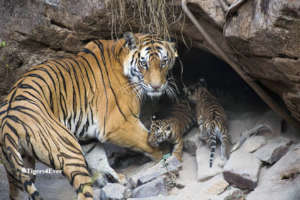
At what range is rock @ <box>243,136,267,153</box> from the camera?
4.64 metres

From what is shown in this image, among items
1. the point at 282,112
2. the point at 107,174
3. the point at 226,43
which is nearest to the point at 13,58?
the point at 107,174

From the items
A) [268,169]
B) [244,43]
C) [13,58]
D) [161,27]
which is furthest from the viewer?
[13,58]

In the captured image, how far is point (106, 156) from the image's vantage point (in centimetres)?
536

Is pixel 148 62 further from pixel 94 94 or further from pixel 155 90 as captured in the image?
pixel 94 94

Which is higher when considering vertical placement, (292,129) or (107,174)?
(292,129)

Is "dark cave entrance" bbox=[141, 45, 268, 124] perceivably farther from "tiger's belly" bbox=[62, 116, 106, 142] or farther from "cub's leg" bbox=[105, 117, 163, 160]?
"tiger's belly" bbox=[62, 116, 106, 142]

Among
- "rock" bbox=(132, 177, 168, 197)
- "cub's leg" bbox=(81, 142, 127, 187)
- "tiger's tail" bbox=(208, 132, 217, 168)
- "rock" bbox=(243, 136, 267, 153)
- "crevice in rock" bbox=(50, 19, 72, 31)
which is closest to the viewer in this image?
"rock" bbox=(132, 177, 168, 197)

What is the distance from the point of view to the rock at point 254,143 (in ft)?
15.2

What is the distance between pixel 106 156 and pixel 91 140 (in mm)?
267

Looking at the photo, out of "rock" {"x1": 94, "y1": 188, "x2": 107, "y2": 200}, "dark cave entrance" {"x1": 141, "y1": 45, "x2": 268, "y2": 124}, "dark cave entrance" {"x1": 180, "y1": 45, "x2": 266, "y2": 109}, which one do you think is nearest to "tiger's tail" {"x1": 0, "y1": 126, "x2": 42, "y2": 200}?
"rock" {"x1": 94, "y1": 188, "x2": 107, "y2": 200}

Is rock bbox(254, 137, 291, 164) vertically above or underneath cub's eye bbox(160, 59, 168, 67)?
underneath

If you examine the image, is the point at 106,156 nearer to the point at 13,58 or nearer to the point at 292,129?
the point at 13,58

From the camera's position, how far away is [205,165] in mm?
4879

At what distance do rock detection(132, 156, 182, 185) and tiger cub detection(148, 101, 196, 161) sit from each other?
28 centimetres
